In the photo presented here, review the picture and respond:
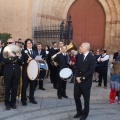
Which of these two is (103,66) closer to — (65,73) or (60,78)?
(60,78)

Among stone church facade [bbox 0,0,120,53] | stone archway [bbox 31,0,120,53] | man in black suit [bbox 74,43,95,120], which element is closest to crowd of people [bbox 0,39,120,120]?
man in black suit [bbox 74,43,95,120]

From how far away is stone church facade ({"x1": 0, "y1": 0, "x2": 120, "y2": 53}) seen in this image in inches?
502

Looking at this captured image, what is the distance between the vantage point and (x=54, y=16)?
557 inches

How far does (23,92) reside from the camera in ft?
25.0

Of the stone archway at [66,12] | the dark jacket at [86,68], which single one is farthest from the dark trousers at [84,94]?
the stone archway at [66,12]

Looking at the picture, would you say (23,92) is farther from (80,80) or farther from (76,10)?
(76,10)

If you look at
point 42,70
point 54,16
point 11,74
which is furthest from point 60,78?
point 54,16

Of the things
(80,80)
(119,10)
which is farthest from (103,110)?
(119,10)

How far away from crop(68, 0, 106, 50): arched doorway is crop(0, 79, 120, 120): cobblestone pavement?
6.63 m

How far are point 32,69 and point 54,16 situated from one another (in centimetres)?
717

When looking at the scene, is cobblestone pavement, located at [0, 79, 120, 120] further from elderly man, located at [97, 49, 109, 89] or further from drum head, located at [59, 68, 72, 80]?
elderly man, located at [97, 49, 109, 89]

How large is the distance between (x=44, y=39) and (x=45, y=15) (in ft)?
3.98

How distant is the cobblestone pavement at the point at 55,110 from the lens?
6637mm

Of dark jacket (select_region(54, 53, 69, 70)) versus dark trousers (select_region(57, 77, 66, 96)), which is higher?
dark jacket (select_region(54, 53, 69, 70))
